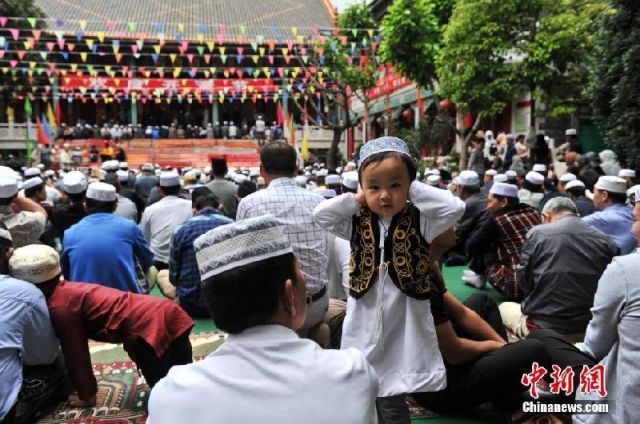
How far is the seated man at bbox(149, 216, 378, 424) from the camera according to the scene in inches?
51.8

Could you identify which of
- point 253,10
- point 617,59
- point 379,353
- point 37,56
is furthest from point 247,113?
point 379,353

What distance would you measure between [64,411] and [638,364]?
3129 mm

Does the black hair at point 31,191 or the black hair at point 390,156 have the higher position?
the black hair at point 390,156

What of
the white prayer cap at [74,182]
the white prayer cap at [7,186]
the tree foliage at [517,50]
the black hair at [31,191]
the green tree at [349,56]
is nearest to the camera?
the white prayer cap at [7,186]

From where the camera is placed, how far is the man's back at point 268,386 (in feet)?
4.29

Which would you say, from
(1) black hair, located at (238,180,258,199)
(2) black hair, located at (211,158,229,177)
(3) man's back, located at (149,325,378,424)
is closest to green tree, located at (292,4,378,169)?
(2) black hair, located at (211,158,229,177)

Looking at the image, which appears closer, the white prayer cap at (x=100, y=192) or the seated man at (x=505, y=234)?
the white prayer cap at (x=100, y=192)

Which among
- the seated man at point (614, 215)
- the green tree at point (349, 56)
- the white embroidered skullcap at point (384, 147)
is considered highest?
the green tree at point (349, 56)

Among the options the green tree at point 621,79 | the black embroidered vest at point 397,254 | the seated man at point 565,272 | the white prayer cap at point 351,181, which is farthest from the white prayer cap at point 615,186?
the black embroidered vest at point 397,254

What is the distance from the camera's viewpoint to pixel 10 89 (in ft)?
81.0

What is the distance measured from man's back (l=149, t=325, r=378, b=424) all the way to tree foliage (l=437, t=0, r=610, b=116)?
11127 millimetres

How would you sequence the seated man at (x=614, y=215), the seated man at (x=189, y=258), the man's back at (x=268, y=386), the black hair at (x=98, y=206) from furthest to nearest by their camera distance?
the seated man at (x=614, y=215)
the seated man at (x=189, y=258)
the black hair at (x=98, y=206)
the man's back at (x=268, y=386)

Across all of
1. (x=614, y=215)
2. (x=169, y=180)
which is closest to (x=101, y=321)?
(x=169, y=180)

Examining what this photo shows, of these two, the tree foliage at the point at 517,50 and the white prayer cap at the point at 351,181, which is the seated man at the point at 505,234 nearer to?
the white prayer cap at the point at 351,181
